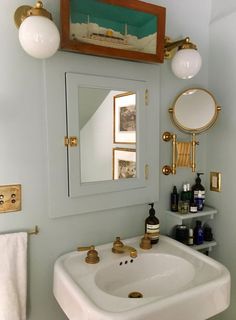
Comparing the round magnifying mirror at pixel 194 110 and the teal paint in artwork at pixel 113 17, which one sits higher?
the teal paint in artwork at pixel 113 17

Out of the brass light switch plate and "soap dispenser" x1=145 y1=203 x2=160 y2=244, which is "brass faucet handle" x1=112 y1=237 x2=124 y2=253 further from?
the brass light switch plate

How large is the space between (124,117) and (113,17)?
443mm

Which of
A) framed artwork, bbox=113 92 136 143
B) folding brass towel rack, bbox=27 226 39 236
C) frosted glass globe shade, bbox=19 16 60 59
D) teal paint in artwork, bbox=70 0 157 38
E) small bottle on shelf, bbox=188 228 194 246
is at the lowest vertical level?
small bottle on shelf, bbox=188 228 194 246

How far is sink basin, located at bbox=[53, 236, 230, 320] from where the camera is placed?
859 mm

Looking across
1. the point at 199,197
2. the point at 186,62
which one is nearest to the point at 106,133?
the point at 186,62

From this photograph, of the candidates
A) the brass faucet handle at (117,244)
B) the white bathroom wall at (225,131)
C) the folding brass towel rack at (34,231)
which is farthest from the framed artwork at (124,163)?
the white bathroom wall at (225,131)

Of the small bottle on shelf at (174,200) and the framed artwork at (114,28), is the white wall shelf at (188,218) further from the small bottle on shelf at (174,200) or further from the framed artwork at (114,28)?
the framed artwork at (114,28)

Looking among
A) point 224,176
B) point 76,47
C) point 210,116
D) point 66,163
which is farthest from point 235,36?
point 66,163

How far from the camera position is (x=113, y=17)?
46.8 inches

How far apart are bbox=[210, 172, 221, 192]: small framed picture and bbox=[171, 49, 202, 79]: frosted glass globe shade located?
0.60 meters

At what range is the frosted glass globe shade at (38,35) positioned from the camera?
3.00 ft

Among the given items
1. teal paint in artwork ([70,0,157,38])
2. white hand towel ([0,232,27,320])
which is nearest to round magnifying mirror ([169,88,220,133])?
teal paint in artwork ([70,0,157,38])

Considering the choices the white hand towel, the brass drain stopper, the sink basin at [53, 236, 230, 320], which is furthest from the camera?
the brass drain stopper

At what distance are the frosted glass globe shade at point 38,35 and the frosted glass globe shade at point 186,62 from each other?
0.60 meters
